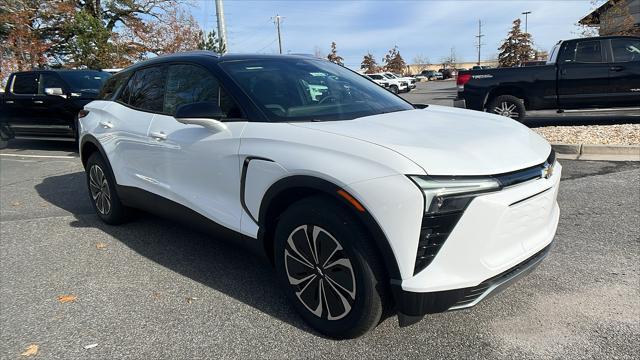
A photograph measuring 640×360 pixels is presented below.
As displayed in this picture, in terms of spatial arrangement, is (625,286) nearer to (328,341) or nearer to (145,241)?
(328,341)

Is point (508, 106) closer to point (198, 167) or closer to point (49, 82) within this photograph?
point (198, 167)

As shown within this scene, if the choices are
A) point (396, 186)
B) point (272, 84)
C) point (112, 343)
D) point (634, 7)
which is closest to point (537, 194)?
point (396, 186)

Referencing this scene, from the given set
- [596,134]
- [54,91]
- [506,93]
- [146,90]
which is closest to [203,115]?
[146,90]

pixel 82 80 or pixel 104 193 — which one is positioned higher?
pixel 82 80

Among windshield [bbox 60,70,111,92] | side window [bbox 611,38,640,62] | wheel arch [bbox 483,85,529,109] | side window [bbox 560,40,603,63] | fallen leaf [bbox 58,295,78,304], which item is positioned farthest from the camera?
windshield [bbox 60,70,111,92]

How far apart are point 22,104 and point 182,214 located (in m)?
8.93

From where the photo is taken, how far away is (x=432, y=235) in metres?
2.19

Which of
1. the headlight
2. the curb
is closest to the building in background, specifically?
the curb

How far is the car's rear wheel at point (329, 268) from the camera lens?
238cm

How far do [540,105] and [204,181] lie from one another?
330 inches

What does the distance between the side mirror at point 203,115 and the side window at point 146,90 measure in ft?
3.13

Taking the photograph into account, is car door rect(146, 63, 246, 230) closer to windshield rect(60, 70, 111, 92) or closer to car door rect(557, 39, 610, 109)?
windshield rect(60, 70, 111, 92)

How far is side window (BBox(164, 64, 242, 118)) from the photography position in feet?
10.5

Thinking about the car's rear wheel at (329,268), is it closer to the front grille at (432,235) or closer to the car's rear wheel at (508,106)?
the front grille at (432,235)
